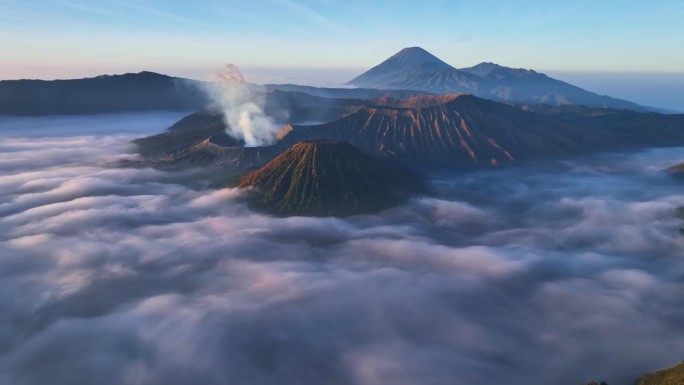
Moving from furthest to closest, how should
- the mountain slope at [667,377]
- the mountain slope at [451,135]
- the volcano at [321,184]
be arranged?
the mountain slope at [451,135], the volcano at [321,184], the mountain slope at [667,377]

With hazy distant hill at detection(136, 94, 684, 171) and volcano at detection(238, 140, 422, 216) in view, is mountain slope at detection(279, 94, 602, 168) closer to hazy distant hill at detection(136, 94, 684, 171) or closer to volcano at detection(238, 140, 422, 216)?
hazy distant hill at detection(136, 94, 684, 171)

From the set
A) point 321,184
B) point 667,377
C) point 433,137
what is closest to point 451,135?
point 433,137

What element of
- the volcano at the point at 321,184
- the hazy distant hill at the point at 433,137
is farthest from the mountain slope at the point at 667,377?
the hazy distant hill at the point at 433,137

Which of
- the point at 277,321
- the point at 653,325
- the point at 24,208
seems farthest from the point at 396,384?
the point at 24,208

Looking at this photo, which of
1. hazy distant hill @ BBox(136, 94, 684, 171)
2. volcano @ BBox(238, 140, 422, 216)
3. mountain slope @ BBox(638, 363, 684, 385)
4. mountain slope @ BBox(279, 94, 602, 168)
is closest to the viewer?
mountain slope @ BBox(638, 363, 684, 385)

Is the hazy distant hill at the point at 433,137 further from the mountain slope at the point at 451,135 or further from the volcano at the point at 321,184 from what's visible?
the volcano at the point at 321,184

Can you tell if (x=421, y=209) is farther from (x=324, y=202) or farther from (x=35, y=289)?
(x=35, y=289)

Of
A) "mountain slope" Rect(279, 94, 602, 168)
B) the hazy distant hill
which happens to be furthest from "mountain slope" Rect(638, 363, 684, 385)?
"mountain slope" Rect(279, 94, 602, 168)

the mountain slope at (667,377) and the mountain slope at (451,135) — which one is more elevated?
the mountain slope at (451,135)

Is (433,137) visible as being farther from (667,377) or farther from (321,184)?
(667,377)
